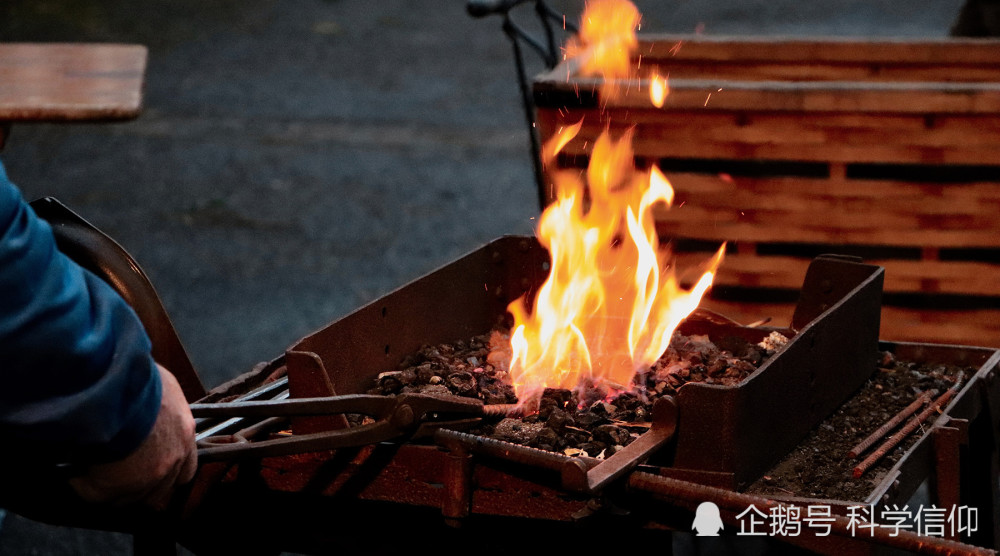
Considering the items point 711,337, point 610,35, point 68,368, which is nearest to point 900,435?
point 711,337

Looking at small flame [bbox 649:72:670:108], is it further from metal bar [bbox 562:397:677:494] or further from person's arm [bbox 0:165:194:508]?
person's arm [bbox 0:165:194:508]

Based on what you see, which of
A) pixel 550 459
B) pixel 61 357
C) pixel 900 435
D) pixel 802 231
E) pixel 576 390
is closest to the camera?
pixel 61 357

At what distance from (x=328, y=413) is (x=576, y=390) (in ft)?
2.06

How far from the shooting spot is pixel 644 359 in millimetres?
2332

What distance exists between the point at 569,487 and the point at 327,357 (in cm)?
70

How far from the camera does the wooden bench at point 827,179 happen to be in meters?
3.08

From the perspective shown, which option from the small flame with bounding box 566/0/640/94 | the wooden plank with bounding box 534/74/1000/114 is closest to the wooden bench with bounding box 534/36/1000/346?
the wooden plank with bounding box 534/74/1000/114

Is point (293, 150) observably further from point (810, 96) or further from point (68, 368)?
point (68, 368)

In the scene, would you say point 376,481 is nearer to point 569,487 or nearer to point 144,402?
point 569,487

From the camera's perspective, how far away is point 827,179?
3.20 metres

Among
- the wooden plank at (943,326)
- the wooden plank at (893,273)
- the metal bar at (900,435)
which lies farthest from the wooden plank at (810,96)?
the metal bar at (900,435)

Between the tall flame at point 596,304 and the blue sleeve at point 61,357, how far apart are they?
0.95 meters

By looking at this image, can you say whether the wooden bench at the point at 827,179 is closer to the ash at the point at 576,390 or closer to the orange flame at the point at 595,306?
the orange flame at the point at 595,306

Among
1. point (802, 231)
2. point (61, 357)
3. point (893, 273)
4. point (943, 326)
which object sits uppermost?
point (61, 357)
